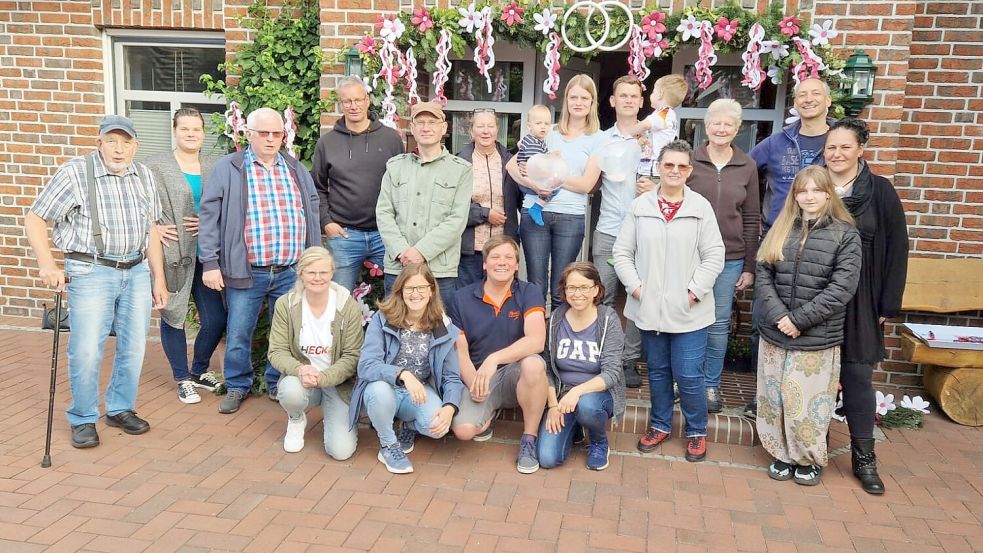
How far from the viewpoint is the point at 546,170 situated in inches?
166

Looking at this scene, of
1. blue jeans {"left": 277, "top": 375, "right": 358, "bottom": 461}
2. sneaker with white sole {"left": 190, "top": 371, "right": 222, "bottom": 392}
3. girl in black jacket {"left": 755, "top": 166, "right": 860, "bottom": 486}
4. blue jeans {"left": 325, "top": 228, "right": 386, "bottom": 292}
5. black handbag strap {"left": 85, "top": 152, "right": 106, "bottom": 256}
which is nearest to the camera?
girl in black jacket {"left": 755, "top": 166, "right": 860, "bottom": 486}

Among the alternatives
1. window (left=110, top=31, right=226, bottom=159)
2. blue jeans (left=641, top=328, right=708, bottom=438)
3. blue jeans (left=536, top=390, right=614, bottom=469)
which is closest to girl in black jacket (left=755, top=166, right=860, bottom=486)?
blue jeans (left=641, top=328, right=708, bottom=438)

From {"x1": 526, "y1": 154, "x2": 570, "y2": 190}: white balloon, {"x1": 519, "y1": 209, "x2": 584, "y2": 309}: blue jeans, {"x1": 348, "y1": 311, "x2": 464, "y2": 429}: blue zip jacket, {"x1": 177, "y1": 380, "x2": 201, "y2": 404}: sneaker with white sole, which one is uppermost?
{"x1": 526, "y1": 154, "x2": 570, "y2": 190}: white balloon

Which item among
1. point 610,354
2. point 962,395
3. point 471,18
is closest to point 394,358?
point 610,354

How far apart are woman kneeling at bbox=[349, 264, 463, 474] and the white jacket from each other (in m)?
1.03

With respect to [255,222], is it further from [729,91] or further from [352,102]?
[729,91]

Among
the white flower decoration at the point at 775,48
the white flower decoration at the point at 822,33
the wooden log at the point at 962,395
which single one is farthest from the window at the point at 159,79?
the wooden log at the point at 962,395

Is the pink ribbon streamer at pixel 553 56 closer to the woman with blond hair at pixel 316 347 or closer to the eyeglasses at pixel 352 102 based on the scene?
the eyeglasses at pixel 352 102

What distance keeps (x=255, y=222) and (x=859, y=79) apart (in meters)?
3.60

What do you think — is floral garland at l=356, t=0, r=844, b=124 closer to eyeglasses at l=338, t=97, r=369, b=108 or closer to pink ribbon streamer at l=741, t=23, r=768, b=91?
pink ribbon streamer at l=741, t=23, r=768, b=91

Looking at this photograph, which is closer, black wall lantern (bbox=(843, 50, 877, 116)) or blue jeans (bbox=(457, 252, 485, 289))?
black wall lantern (bbox=(843, 50, 877, 116))

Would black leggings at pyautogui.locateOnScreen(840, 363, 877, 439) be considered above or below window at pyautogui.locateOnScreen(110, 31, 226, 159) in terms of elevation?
below

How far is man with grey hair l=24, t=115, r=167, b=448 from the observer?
12.5ft

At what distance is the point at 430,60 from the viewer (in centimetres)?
512
